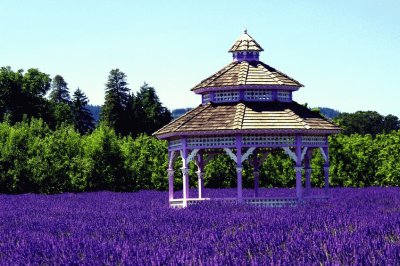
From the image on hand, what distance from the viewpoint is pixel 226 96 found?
2470 cm

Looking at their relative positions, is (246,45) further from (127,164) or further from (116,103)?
(116,103)

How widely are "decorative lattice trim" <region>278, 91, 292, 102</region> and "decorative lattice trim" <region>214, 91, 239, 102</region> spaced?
4.44 feet

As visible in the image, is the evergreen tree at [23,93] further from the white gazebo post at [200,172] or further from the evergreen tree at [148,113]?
the white gazebo post at [200,172]

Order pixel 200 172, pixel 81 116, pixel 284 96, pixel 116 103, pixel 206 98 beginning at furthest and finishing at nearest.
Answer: pixel 81 116
pixel 116 103
pixel 200 172
pixel 206 98
pixel 284 96

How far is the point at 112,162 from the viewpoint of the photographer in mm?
37656

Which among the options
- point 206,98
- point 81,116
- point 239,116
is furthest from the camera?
point 81,116

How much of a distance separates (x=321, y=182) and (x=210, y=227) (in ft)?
73.9

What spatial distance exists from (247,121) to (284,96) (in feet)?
8.24

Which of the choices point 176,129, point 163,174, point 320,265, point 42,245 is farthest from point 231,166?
point 320,265

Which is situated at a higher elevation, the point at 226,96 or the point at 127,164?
the point at 226,96

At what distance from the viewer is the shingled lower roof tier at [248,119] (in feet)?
74.7

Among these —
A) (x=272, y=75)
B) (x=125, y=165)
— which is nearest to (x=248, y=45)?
(x=272, y=75)

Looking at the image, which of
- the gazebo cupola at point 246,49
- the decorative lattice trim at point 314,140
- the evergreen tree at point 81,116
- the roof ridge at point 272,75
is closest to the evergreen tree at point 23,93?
the evergreen tree at point 81,116


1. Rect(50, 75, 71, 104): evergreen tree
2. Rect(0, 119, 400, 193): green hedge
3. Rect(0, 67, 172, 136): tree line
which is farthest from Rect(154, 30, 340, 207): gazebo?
Rect(50, 75, 71, 104): evergreen tree
